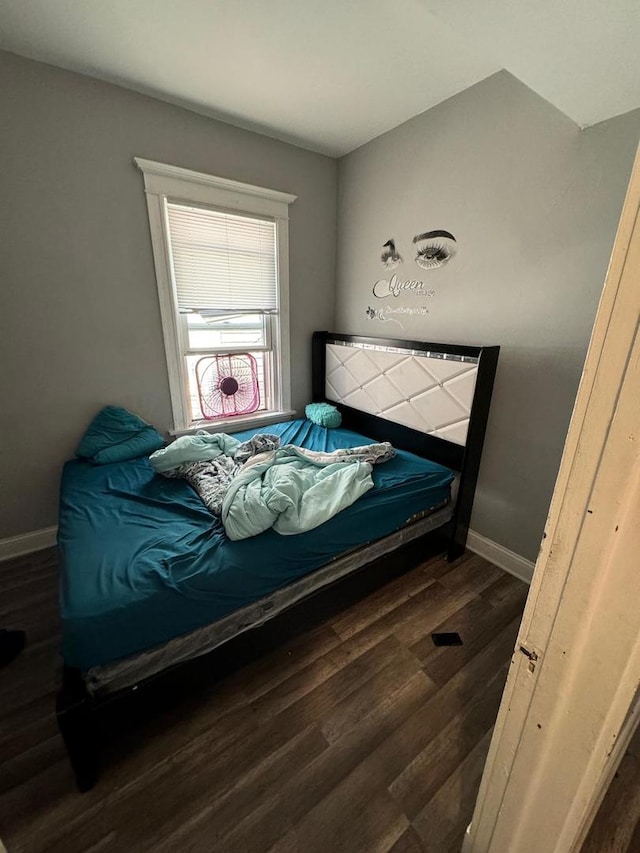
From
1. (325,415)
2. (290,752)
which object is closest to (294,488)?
(290,752)

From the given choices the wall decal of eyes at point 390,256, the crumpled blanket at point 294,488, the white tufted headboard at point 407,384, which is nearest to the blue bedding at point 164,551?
the crumpled blanket at point 294,488

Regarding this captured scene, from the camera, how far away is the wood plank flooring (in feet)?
3.48

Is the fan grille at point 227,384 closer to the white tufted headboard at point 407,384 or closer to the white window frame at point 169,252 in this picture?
the white window frame at point 169,252

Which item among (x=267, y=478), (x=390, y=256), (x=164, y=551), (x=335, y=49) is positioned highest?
(x=335, y=49)

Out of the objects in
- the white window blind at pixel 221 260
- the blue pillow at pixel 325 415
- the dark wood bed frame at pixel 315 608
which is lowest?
the dark wood bed frame at pixel 315 608

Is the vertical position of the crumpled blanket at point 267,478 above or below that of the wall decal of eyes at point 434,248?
below

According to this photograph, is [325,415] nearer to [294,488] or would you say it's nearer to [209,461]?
[209,461]

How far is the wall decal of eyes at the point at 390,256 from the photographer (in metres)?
2.51

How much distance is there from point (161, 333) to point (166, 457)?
3.13 ft

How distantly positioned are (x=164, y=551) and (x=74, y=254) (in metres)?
1.88

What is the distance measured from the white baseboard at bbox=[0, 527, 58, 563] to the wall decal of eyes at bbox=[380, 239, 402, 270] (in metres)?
3.01

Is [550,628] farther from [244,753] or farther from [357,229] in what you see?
[357,229]

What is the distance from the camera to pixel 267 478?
1756mm

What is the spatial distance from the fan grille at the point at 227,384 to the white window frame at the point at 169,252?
92 millimetres
